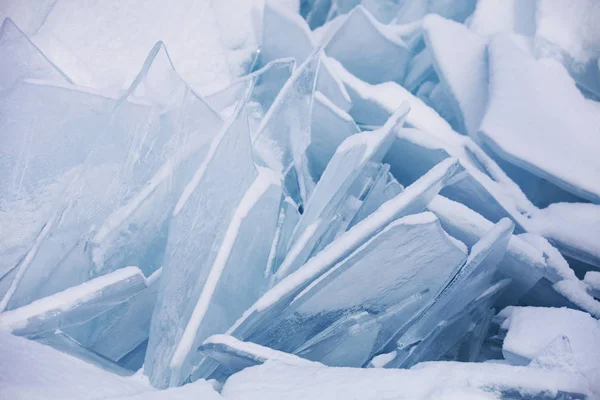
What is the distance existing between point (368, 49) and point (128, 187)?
1.66 meters

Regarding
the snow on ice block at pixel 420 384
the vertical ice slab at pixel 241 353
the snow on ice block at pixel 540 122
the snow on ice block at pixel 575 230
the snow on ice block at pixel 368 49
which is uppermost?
the snow on ice block at pixel 368 49

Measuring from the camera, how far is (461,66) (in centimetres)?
237

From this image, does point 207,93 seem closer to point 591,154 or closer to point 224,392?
point 224,392

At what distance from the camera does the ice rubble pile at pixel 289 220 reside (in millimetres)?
1215

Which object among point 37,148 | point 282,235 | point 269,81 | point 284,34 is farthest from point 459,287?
point 284,34

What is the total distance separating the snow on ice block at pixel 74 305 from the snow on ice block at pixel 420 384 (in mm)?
410

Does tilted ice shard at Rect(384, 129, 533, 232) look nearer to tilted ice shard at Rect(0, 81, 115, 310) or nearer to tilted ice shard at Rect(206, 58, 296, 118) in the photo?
tilted ice shard at Rect(206, 58, 296, 118)

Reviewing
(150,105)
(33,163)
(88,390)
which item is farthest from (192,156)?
(88,390)

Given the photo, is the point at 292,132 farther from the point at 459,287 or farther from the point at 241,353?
the point at 241,353

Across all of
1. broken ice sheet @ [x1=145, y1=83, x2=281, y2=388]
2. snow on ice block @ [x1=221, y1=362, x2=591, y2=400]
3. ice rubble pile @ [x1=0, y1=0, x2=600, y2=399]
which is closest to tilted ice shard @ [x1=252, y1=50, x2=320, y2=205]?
ice rubble pile @ [x1=0, y1=0, x2=600, y2=399]

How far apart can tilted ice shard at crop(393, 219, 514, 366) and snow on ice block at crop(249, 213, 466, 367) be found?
3 cm

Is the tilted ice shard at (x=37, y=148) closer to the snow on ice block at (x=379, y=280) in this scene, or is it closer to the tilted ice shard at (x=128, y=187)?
the tilted ice shard at (x=128, y=187)

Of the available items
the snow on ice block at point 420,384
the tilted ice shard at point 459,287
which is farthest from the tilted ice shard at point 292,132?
the snow on ice block at point 420,384

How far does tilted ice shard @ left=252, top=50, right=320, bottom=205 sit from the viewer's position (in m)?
1.91
